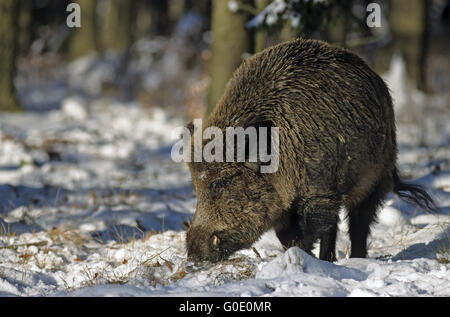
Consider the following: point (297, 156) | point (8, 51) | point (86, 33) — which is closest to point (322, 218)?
point (297, 156)

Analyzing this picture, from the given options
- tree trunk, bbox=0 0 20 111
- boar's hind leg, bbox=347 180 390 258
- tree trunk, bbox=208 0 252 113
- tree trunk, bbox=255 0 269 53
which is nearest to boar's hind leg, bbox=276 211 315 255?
boar's hind leg, bbox=347 180 390 258

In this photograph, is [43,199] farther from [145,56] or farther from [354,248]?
[145,56]

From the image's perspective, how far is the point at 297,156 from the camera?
4.43 metres

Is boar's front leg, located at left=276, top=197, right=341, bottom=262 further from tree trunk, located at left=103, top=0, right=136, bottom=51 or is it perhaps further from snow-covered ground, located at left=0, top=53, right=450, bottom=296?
tree trunk, located at left=103, top=0, right=136, bottom=51

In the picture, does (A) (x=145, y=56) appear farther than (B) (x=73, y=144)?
Yes

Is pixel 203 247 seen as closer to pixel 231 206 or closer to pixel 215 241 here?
pixel 215 241

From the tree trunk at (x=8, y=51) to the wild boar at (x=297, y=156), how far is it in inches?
376

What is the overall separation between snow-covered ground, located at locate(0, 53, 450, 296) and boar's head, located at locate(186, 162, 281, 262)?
194 mm

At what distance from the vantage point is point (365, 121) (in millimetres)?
4668

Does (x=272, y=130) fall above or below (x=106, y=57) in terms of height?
below

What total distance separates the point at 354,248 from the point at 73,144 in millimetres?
6844

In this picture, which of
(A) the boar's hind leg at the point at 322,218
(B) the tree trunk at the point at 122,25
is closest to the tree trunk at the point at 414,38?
(A) the boar's hind leg at the point at 322,218

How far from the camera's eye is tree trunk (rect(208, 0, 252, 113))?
838 cm
